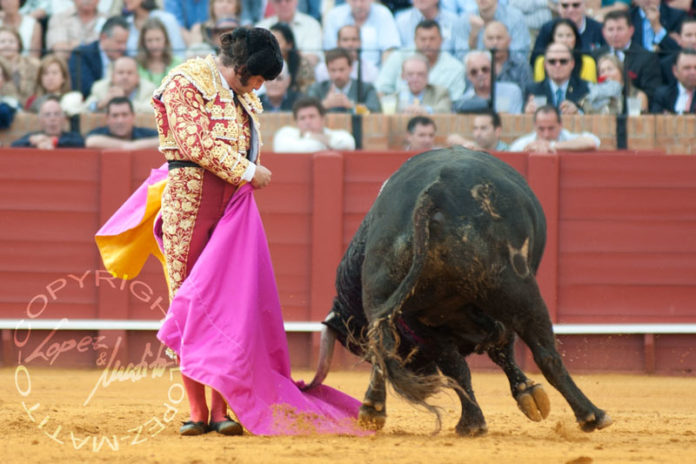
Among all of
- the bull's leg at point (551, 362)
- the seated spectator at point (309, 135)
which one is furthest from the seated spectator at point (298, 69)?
the bull's leg at point (551, 362)

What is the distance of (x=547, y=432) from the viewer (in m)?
4.44

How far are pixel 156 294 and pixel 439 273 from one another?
13.1 ft

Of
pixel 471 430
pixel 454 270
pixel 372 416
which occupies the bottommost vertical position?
pixel 471 430

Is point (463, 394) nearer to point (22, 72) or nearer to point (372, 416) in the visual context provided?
point (372, 416)

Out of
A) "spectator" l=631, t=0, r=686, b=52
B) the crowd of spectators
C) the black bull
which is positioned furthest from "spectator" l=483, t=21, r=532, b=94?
the black bull

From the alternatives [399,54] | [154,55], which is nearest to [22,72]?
[154,55]

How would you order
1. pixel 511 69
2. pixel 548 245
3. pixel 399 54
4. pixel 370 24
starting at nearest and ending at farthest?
pixel 548 245 → pixel 511 69 → pixel 399 54 → pixel 370 24

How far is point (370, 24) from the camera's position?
856cm

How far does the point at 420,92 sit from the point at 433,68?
0.22 meters

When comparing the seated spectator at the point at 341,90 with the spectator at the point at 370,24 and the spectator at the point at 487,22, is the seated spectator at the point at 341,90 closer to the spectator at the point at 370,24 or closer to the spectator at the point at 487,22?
the spectator at the point at 370,24

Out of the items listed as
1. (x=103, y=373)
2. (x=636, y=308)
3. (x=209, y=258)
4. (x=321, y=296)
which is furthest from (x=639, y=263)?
(x=209, y=258)

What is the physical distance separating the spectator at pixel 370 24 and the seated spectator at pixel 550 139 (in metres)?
1.60

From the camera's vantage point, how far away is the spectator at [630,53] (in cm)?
784

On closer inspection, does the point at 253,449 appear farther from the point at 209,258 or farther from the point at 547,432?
the point at 547,432
